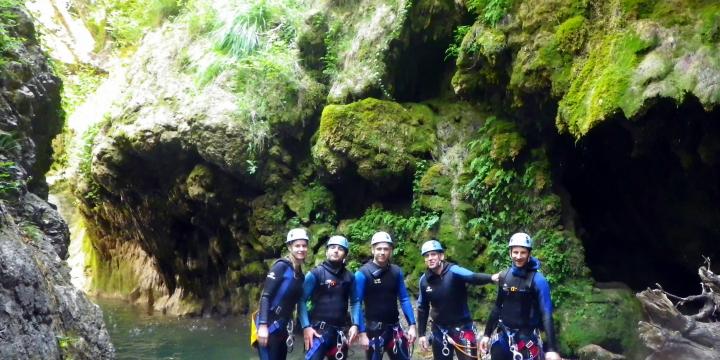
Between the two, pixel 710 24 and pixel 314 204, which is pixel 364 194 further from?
pixel 710 24

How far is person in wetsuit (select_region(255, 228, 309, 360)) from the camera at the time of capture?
7.07 meters

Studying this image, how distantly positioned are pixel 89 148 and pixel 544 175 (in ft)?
40.6

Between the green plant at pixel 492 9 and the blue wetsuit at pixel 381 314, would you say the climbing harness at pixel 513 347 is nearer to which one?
the blue wetsuit at pixel 381 314

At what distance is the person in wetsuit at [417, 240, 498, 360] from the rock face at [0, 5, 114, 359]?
12.2 ft

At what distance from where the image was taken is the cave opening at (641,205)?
9.95 m

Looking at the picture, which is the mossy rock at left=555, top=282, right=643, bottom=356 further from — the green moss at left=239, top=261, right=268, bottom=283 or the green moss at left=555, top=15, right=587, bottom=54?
the green moss at left=239, top=261, right=268, bottom=283

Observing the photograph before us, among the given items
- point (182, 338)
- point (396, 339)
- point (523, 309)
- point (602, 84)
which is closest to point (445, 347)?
point (396, 339)

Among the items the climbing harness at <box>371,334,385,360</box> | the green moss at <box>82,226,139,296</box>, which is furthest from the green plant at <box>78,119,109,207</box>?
the climbing harness at <box>371,334,385,360</box>

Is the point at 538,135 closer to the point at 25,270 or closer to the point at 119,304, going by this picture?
the point at 25,270

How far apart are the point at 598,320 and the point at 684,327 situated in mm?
1527

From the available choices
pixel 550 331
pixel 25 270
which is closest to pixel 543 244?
pixel 550 331

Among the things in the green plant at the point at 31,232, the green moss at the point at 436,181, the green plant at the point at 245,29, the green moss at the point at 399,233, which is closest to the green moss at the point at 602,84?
the green moss at the point at 436,181

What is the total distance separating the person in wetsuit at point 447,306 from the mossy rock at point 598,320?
2210 mm

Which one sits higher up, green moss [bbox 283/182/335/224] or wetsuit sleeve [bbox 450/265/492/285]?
green moss [bbox 283/182/335/224]
